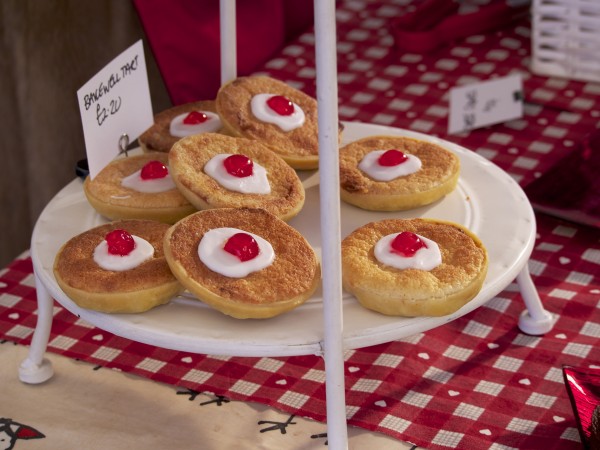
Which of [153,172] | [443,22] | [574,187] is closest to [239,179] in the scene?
[153,172]

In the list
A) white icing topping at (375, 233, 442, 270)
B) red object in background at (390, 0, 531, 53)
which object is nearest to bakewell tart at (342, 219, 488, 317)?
white icing topping at (375, 233, 442, 270)

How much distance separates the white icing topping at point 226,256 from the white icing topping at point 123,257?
0.07 m

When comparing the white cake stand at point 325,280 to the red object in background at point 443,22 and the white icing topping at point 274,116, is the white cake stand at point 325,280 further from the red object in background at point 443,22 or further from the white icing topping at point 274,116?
the red object in background at point 443,22

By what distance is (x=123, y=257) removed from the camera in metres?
1.01

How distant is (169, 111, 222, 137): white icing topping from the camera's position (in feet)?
4.15

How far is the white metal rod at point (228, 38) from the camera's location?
1242mm

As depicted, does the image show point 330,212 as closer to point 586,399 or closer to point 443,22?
point 586,399

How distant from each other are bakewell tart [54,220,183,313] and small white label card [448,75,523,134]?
2.89 feet

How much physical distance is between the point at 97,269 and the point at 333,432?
29 centimetres

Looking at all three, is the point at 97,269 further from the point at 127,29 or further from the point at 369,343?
the point at 127,29

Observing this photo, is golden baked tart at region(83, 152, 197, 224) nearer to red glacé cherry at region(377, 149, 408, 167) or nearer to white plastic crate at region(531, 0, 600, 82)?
red glacé cherry at region(377, 149, 408, 167)

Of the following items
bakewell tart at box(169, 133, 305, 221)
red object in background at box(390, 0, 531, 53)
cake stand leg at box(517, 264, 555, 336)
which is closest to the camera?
bakewell tart at box(169, 133, 305, 221)

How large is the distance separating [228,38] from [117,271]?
413 millimetres

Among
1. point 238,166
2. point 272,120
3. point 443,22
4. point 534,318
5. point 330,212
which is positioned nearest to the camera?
point 330,212
